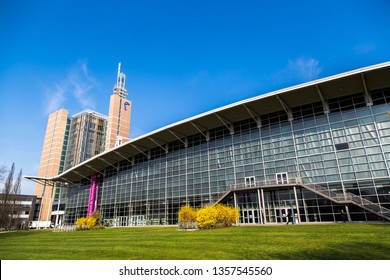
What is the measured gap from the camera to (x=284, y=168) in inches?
1271

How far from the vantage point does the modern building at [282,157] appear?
28.0 metres

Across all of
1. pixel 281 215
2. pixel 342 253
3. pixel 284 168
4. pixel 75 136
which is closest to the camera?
pixel 342 253

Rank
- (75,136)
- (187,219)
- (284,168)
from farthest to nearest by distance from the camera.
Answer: (75,136)
(284,168)
(187,219)

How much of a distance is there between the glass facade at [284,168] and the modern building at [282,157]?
10 cm

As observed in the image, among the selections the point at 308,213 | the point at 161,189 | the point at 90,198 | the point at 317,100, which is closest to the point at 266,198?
the point at 308,213

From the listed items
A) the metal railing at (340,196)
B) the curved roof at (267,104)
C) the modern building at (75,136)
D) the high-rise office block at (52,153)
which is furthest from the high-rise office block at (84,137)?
the metal railing at (340,196)

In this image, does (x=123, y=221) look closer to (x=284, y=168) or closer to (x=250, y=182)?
(x=250, y=182)

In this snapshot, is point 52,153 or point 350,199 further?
point 52,153

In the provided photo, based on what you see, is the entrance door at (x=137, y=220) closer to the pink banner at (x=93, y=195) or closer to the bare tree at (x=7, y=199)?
the pink banner at (x=93, y=195)

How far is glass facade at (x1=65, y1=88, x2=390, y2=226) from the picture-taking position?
27906 mm

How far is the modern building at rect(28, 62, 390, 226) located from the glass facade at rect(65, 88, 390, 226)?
100 millimetres

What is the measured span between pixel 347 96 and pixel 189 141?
941 inches

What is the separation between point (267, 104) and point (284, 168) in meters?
8.92

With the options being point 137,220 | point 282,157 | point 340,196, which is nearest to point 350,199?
point 340,196
